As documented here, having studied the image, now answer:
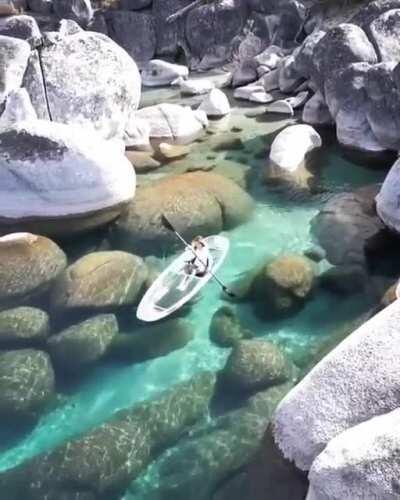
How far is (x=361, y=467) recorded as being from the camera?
553cm

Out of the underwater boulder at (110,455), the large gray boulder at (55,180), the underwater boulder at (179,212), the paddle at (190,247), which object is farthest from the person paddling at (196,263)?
the large gray boulder at (55,180)

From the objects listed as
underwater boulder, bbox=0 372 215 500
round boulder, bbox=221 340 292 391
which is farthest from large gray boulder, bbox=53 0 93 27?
underwater boulder, bbox=0 372 215 500

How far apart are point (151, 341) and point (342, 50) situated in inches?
418

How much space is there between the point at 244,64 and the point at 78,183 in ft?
37.8

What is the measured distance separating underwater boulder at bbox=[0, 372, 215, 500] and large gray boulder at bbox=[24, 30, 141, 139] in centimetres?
851

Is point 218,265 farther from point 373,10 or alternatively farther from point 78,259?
point 373,10

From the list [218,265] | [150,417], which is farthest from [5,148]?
[150,417]

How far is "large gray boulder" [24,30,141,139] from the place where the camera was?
15.0 m

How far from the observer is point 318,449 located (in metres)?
6.69

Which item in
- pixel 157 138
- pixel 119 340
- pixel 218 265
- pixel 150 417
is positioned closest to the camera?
pixel 150 417

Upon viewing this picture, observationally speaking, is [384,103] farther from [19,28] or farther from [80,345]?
[19,28]

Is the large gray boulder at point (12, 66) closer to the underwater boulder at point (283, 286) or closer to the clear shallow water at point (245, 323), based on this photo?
the clear shallow water at point (245, 323)

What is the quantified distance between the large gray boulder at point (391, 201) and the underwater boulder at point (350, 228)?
0.10 meters

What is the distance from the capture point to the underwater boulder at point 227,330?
9812mm
